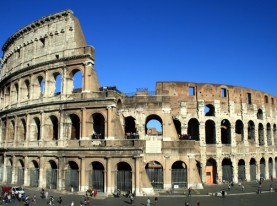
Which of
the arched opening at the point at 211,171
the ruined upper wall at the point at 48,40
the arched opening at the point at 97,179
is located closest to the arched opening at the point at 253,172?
the arched opening at the point at 211,171

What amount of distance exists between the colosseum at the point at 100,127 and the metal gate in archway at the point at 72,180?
0.09 meters

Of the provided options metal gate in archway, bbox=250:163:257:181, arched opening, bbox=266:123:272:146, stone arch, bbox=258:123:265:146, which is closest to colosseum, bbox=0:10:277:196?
metal gate in archway, bbox=250:163:257:181

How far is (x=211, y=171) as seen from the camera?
3319 cm

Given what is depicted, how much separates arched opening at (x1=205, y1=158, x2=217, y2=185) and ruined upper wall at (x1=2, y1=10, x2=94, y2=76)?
17685mm

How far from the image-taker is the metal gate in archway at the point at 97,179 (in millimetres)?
25906

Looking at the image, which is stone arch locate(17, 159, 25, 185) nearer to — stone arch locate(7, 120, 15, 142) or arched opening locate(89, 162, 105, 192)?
stone arch locate(7, 120, 15, 142)

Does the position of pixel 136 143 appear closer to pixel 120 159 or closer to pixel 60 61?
pixel 120 159

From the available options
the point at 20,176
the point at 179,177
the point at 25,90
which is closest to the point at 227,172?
the point at 179,177

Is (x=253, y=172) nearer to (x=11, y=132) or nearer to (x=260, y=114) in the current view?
(x=260, y=114)

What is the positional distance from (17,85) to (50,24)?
8498 millimetres

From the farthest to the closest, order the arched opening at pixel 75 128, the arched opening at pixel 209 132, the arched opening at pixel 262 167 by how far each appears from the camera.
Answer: the arched opening at pixel 262 167
the arched opening at pixel 209 132
the arched opening at pixel 75 128

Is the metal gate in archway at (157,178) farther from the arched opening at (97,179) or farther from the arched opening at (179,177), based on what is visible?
the arched opening at (97,179)

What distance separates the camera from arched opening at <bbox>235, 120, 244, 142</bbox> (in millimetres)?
35312

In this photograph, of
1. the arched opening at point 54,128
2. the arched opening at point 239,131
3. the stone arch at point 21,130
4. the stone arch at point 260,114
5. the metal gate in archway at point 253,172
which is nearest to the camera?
the arched opening at point 54,128
